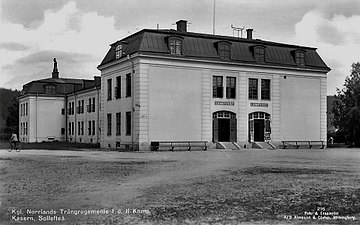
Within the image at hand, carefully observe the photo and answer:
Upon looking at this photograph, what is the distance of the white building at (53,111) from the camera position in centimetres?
6297

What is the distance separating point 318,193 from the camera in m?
11.4

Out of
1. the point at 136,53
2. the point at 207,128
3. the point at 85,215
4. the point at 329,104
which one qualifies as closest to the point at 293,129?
the point at 207,128

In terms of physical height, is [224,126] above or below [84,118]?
below

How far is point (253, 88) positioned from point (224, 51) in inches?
163

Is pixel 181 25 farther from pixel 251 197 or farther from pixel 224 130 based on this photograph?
pixel 251 197

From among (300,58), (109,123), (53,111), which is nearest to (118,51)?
(109,123)

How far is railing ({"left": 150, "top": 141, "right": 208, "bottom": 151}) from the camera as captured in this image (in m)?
35.7

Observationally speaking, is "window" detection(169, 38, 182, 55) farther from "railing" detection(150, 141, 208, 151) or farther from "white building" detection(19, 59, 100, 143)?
"white building" detection(19, 59, 100, 143)

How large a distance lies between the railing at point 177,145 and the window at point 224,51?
7297 mm

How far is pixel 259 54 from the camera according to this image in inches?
1631

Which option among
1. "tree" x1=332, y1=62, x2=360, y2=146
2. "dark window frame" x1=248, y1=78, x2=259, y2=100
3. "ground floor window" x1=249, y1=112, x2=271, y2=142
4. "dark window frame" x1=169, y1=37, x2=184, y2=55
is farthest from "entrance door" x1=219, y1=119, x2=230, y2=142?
"tree" x1=332, y1=62, x2=360, y2=146

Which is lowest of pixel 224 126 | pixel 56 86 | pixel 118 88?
pixel 224 126

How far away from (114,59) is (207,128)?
9532 mm

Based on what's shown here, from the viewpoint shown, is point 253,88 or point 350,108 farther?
point 350,108
